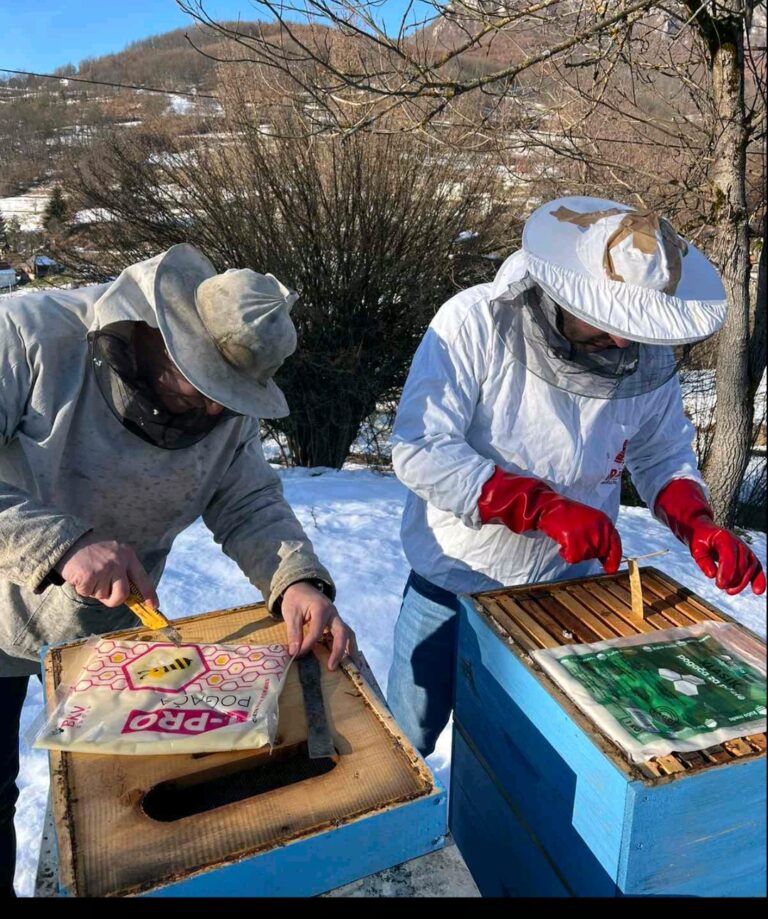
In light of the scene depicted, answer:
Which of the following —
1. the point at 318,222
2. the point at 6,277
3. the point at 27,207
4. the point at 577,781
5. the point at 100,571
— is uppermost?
the point at 27,207

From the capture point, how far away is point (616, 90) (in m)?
5.15

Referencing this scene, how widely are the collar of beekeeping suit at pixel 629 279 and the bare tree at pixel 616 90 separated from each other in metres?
2.48

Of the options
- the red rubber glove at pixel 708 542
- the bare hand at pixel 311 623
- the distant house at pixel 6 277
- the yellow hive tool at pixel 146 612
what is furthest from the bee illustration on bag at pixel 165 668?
the distant house at pixel 6 277

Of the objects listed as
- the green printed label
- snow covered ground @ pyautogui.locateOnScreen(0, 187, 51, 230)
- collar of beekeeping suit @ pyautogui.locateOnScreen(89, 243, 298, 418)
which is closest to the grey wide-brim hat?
collar of beekeeping suit @ pyautogui.locateOnScreen(89, 243, 298, 418)

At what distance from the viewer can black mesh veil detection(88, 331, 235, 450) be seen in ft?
4.42

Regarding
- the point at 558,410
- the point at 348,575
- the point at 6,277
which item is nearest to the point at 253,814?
the point at 558,410

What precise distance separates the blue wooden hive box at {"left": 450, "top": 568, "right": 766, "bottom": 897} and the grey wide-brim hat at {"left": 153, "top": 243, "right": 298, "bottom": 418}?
26.1 inches

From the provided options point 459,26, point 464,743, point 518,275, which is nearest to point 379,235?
point 459,26

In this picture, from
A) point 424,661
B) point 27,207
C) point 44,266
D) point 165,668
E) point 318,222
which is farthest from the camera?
point 318,222

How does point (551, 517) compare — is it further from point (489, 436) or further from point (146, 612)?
point (146, 612)

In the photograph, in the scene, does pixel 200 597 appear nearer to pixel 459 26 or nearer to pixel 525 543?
pixel 525 543

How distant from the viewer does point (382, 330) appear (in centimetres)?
771

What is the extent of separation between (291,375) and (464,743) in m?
6.42

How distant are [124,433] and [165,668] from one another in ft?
1.72
